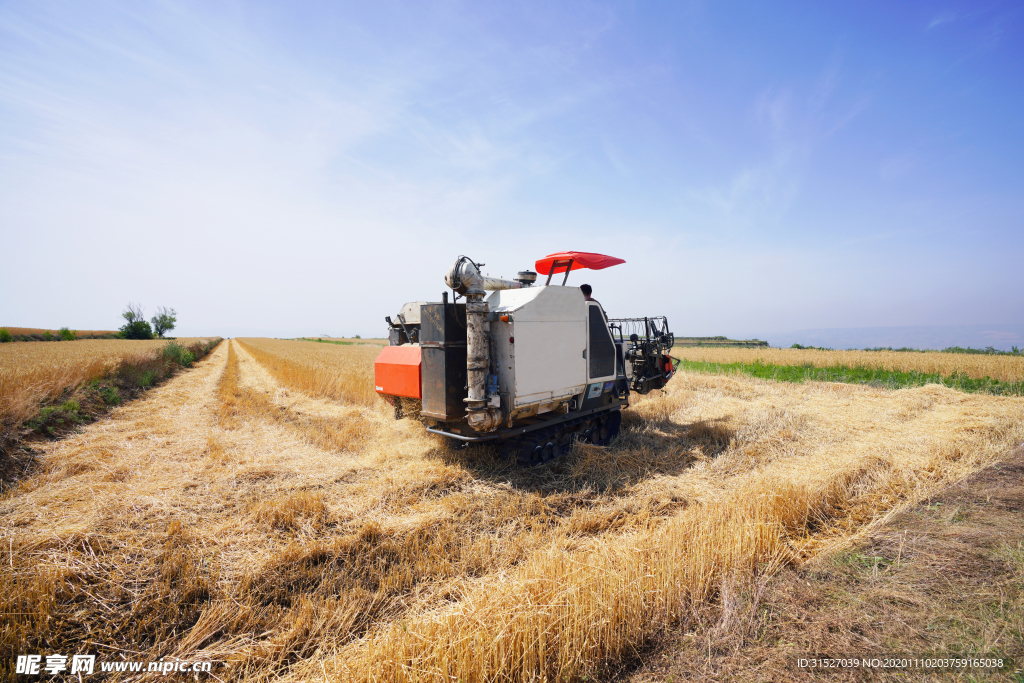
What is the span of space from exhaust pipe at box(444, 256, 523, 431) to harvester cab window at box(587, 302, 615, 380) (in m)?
2.20

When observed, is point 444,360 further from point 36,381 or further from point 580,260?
point 36,381

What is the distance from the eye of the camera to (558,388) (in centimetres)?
630

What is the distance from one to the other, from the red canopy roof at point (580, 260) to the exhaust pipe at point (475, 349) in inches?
92.5

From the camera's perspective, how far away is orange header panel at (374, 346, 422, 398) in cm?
630

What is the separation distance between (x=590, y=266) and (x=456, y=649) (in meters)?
6.43

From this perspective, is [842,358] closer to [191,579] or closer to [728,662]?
[728,662]

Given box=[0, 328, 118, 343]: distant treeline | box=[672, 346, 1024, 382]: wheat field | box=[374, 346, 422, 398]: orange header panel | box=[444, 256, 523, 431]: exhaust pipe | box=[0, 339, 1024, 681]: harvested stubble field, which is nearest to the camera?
box=[0, 339, 1024, 681]: harvested stubble field

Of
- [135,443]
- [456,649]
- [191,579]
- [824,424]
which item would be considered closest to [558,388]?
[456,649]

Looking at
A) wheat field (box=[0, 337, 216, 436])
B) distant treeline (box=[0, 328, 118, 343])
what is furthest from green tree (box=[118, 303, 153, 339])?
wheat field (box=[0, 337, 216, 436])

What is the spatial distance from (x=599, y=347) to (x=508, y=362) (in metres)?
2.25

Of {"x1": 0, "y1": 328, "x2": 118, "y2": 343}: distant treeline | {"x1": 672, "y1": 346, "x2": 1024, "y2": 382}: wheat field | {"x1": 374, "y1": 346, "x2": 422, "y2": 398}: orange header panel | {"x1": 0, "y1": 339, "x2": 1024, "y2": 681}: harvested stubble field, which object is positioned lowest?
{"x1": 0, "y1": 339, "x2": 1024, "y2": 681}: harvested stubble field

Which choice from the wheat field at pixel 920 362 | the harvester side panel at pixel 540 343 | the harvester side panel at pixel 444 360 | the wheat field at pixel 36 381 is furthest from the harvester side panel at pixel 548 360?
the wheat field at pixel 920 362

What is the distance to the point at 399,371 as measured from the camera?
6555mm

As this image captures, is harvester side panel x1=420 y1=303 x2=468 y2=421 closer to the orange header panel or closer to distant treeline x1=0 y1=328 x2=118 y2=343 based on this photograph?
the orange header panel
